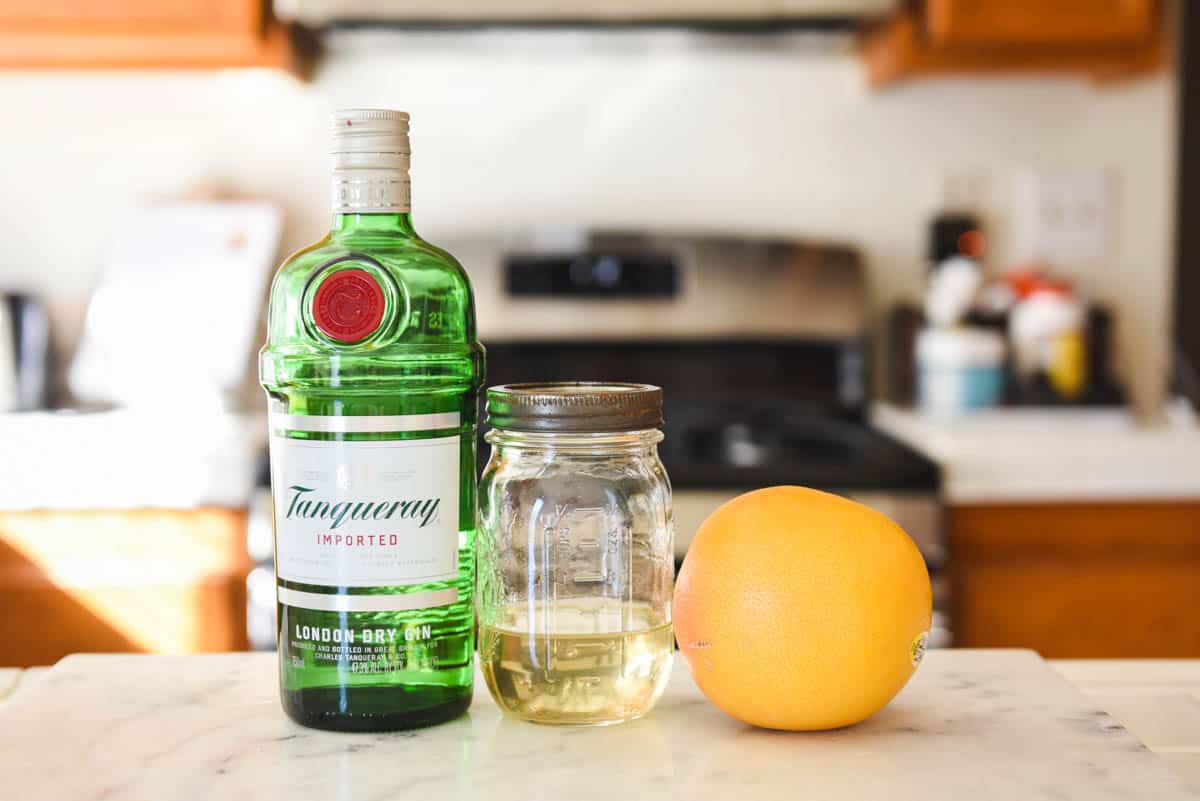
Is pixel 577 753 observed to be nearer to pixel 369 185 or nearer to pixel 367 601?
pixel 367 601

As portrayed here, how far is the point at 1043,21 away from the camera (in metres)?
1.95

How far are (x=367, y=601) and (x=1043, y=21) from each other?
174cm

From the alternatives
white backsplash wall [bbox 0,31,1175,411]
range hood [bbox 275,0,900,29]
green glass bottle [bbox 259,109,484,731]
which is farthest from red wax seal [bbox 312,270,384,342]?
white backsplash wall [bbox 0,31,1175,411]

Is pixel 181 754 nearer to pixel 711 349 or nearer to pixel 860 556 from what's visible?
pixel 860 556

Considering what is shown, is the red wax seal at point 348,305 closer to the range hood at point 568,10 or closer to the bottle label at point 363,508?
the bottle label at point 363,508

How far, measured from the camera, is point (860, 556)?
0.55 m

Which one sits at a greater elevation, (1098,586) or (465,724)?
(465,724)

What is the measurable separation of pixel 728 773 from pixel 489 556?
147 millimetres

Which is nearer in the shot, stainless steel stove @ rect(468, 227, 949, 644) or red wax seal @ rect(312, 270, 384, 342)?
red wax seal @ rect(312, 270, 384, 342)

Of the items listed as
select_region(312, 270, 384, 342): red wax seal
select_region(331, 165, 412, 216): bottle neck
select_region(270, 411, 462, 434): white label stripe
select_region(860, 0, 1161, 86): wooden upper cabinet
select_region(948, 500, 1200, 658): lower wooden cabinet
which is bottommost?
select_region(948, 500, 1200, 658): lower wooden cabinet

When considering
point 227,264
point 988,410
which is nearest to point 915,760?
point 988,410

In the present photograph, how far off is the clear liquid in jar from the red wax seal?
0.14m

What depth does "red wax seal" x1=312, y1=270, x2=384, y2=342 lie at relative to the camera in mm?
553

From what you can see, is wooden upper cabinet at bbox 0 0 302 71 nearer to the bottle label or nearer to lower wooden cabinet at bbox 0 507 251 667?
lower wooden cabinet at bbox 0 507 251 667
